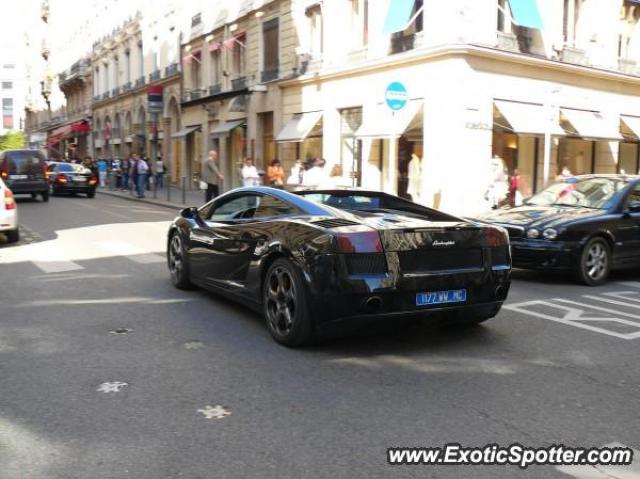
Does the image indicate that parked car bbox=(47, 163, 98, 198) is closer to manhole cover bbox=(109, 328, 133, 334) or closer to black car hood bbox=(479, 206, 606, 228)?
black car hood bbox=(479, 206, 606, 228)

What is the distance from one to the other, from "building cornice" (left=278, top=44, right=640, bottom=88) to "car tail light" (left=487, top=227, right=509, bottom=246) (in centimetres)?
1366

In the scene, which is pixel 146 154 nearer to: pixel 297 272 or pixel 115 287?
pixel 115 287

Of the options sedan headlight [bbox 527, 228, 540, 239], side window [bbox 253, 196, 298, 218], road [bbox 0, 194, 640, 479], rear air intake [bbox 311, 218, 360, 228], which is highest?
side window [bbox 253, 196, 298, 218]

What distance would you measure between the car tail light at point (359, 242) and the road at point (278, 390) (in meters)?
0.84

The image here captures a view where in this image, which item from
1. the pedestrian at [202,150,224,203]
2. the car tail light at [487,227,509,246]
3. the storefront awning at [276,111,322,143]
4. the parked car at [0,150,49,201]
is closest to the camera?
the car tail light at [487,227,509,246]

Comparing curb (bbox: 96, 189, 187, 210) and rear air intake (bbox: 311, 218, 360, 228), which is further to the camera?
curb (bbox: 96, 189, 187, 210)

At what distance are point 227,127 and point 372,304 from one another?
25668mm

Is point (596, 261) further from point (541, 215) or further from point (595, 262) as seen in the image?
point (541, 215)

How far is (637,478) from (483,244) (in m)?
2.67

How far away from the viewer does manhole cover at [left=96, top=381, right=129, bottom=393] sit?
4.55 metres

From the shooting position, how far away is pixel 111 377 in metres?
4.84

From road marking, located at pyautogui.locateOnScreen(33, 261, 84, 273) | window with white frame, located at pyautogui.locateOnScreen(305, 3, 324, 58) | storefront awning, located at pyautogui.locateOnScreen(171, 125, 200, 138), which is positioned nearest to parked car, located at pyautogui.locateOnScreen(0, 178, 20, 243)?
road marking, located at pyautogui.locateOnScreen(33, 261, 84, 273)

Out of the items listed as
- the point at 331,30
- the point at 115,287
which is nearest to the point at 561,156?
the point at 331,30

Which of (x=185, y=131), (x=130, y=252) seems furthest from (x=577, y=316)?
(x=185, y=131)
